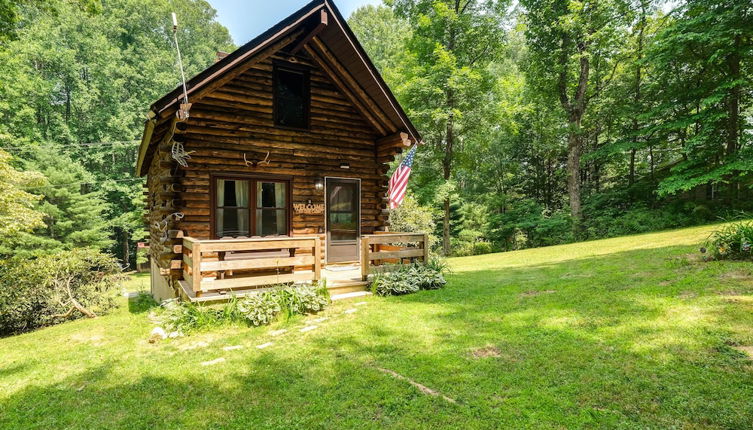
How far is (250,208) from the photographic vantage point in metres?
8.34

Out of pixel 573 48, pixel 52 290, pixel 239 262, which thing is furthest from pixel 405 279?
pixel 573 48

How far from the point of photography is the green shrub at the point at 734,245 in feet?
21.3

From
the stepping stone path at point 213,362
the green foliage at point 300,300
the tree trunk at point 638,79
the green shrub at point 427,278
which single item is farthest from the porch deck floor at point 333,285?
the tree trunk at point 638,79

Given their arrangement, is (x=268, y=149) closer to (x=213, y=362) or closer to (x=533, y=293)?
A: (x=213, y=362)

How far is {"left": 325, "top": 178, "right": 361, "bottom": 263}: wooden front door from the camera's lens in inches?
373

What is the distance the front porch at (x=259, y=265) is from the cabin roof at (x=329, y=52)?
2.80m

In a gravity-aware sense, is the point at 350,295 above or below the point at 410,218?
below

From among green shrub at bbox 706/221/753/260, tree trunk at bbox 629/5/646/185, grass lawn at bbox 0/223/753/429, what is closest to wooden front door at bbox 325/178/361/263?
grass lawn at bbox 0/223/753/429

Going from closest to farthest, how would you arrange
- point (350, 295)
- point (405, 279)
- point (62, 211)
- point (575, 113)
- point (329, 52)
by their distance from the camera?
point (350, 295)
point (405, 279)
point (329, 52)
point (575, 113)
point (62, 211)

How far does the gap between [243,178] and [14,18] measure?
33.6 ft

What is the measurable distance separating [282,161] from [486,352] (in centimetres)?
644

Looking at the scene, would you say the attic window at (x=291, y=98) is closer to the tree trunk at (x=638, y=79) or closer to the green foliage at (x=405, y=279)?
the green foliage at (x=405, y=279)

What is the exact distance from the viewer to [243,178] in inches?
323

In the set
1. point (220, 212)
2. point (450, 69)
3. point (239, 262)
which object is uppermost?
point (450, 69)
